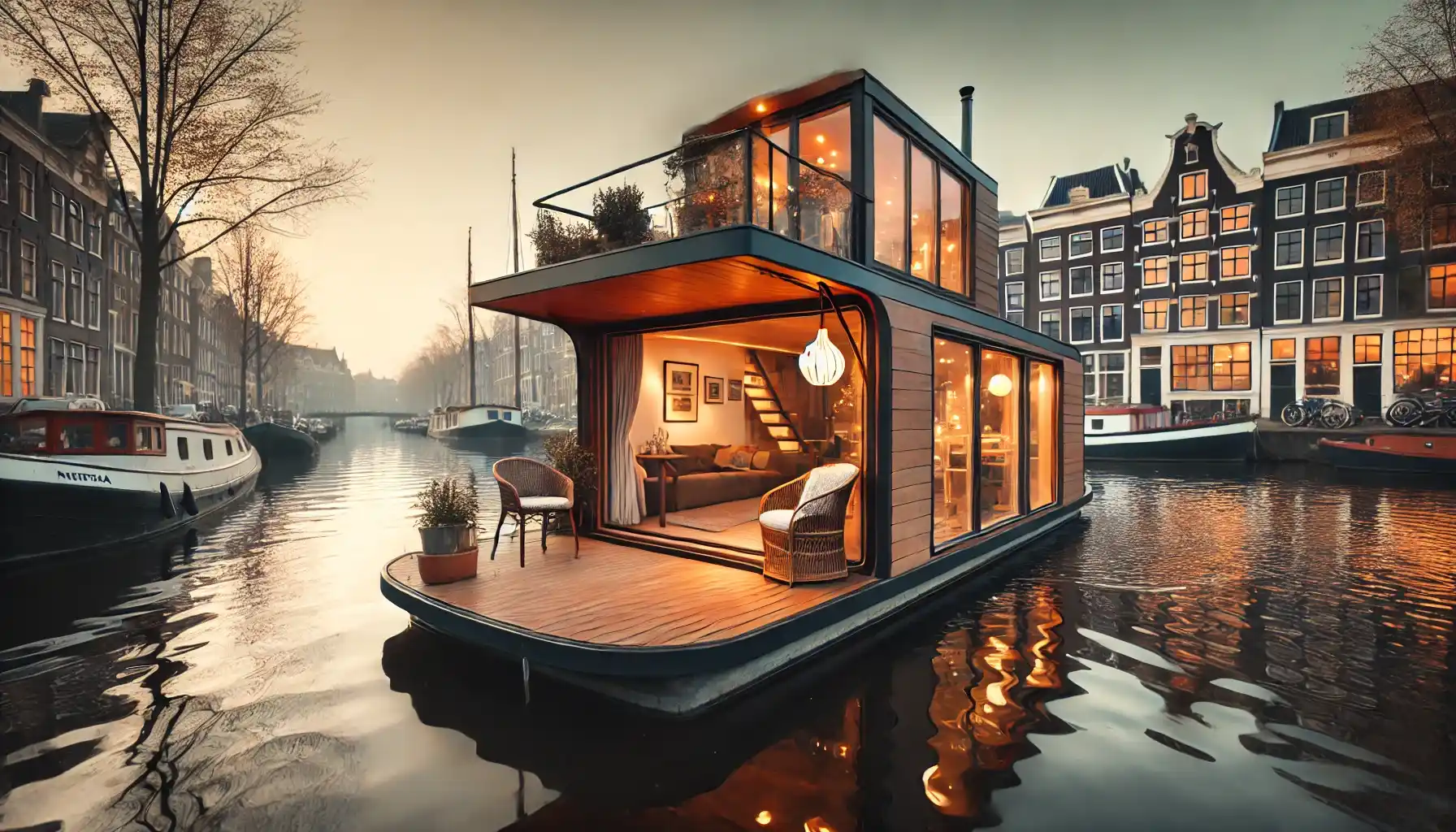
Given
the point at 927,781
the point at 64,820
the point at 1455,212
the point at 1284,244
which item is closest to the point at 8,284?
the point at 64,820

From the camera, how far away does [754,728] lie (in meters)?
4.11

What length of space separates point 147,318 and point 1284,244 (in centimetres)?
4027

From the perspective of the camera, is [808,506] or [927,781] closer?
[927,781]

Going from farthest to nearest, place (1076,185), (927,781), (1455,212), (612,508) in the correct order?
(1076,185)
(1455,212)
(612,508)
(927,781)

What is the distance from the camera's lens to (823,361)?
225 inches

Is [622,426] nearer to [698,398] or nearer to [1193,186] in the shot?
[698,398]

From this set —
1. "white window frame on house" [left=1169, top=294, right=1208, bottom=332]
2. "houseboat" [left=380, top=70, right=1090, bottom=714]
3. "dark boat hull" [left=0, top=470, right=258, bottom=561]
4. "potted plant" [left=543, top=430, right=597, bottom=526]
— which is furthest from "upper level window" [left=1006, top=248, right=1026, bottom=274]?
"dark boat hull" [left=0, top=470, right=258, bottom=561]

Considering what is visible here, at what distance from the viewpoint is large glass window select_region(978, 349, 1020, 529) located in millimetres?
8578

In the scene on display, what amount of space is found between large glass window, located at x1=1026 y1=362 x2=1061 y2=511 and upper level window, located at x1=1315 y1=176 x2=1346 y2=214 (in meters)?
26.0

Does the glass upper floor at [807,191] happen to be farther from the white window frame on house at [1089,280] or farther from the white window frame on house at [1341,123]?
the white window frame on house at [1341,123]

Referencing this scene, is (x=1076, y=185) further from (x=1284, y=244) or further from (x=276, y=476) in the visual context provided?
(x=276, y=476)

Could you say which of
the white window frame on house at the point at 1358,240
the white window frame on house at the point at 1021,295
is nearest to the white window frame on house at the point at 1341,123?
the white window frame on house at the point at 1358,240

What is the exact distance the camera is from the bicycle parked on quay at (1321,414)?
2348 cm

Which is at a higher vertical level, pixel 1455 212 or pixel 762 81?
pixel 1455 212
